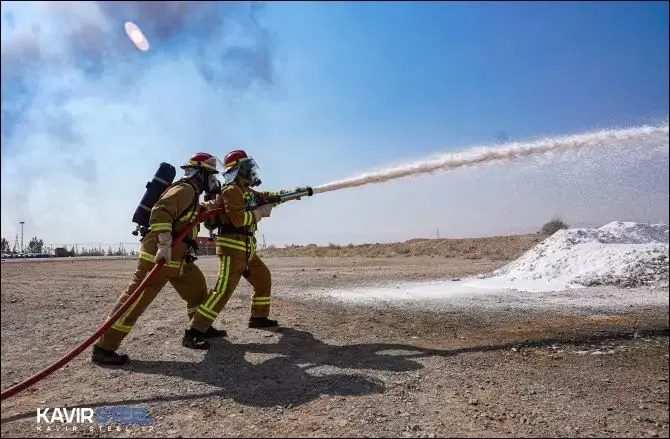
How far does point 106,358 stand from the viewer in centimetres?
502

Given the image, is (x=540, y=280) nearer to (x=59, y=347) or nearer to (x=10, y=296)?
(x=59, y=347)

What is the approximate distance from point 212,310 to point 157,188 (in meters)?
1.63

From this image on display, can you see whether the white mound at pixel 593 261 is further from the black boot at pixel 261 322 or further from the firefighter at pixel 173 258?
the firefighter at pixel 173 258

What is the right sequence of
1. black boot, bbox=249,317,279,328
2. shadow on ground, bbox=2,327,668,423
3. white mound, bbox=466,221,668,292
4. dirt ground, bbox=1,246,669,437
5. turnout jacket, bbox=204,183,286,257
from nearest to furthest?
Result: dirt ground, bbox=1,246,669,437, shadow on ground, bbox=2,327,668,423, turnout jacket, bbox=204,183,286,257, black boot, bbox=249,317,279,328, white mound, bbox=466,221,668,292

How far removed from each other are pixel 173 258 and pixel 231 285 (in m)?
0.76

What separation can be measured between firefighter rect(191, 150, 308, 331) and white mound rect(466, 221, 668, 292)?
6.57 metres

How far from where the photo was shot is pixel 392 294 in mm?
10125

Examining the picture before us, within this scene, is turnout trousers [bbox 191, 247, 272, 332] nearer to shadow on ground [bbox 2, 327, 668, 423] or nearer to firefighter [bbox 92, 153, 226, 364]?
firefighter [bbox 92, 153, 226, 364]

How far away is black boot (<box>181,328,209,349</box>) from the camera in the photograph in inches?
219

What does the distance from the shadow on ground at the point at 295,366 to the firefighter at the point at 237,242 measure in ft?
1.68

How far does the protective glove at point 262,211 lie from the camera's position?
256 inches

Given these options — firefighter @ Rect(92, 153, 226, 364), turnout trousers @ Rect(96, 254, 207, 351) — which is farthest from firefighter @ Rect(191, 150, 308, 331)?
turnout trousers @ Rect(96, 254, 207, 351)

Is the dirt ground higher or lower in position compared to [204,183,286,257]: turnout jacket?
lower

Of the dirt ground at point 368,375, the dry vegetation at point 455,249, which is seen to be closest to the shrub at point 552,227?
the dry vegetation at point 455,249
